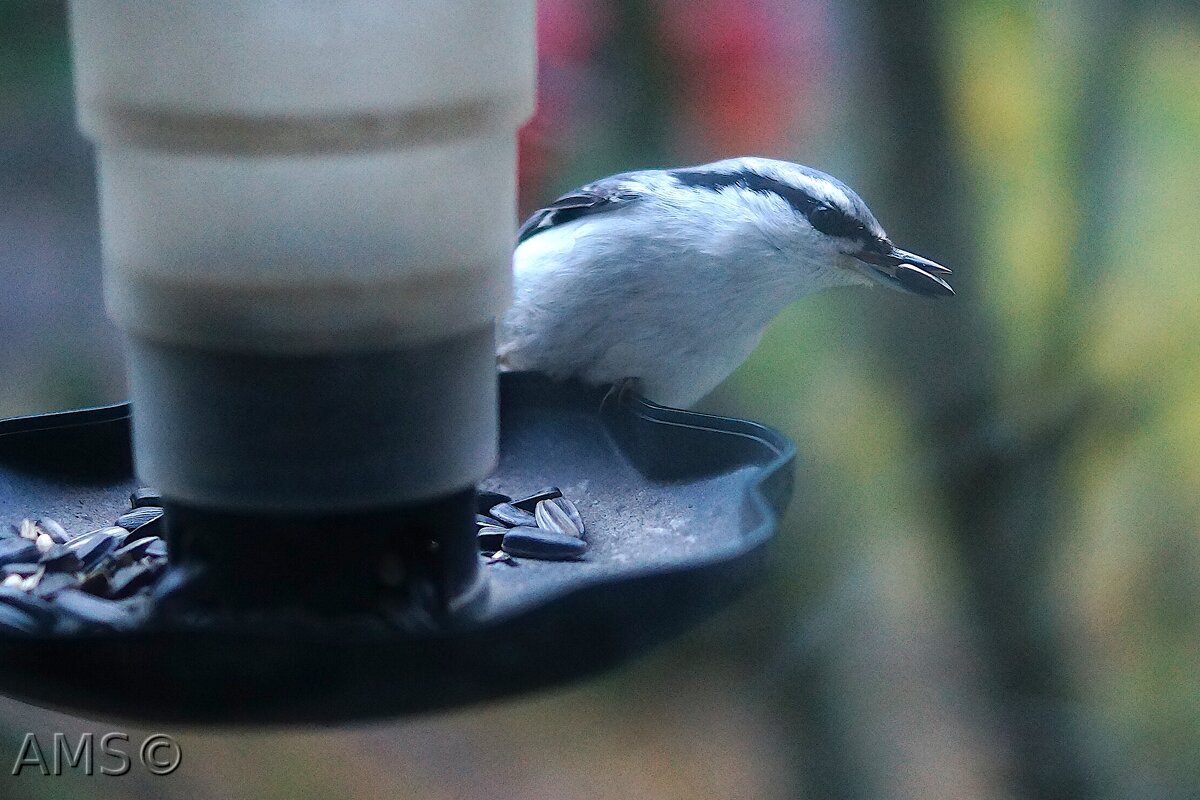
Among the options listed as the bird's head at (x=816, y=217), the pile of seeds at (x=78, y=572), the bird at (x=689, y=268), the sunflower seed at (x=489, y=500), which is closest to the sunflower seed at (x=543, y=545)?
the sunflower seed at (x=489, y=500)

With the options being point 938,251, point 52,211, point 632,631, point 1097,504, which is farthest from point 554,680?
point 52,211

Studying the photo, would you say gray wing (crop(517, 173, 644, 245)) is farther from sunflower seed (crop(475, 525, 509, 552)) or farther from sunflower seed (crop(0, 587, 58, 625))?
sunflower seed (crop(0, 587, 58, 625))

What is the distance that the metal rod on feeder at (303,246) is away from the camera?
2.37 ft

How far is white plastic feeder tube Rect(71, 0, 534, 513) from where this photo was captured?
722 millimetres

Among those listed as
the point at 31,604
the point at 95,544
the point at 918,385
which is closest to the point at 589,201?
the point at 918,385

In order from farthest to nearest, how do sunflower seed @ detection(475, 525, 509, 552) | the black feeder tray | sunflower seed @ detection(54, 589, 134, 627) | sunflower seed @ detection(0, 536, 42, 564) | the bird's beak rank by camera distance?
1. the bird's beak
2. sunflower seed @ detection(475, 525, 509, 552)
3. sunflower seed @ detection(0, 536, 42, 564)
4. sunflower seed @ detection(54, 589, 134, 627)
5. the black feeder tray

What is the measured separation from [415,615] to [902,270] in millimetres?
819

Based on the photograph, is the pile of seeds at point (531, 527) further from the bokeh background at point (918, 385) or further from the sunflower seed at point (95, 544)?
the bokeh background at point (918, 385)

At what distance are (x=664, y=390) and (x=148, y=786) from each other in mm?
1110

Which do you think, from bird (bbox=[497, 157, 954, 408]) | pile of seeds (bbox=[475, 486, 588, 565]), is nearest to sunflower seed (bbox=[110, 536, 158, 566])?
pile of seeds (bbox=[475, 486, 588, 565])

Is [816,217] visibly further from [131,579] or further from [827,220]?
[131,579]

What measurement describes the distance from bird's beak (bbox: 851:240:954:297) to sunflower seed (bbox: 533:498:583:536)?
53cm

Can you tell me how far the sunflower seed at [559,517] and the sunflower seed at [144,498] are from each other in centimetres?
29

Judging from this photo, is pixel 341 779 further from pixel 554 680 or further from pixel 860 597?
pixel 554 680
